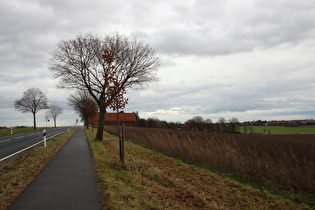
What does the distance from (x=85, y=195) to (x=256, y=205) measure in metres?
4.20

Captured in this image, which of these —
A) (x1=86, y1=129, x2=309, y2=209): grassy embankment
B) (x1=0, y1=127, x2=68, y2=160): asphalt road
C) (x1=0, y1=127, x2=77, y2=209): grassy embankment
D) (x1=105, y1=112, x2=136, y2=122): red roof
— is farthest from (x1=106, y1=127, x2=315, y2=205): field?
(x1=105, y1=112, x2=136, y2=122): red roof

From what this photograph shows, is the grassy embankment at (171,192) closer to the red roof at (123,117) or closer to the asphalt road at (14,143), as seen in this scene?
the asphalt road at (14,143)

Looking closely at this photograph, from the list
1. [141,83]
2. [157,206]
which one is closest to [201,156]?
[157,206]

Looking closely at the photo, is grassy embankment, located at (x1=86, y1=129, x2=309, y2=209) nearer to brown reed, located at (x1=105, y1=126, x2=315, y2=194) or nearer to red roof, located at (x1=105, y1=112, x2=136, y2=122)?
brown reed, located at (x1=105, y1=126, x2=315, y2=194)

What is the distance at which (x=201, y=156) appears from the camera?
10867 mm

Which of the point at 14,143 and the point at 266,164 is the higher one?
the point at 14,143

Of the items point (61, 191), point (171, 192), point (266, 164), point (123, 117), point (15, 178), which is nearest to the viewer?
point (61, 191)

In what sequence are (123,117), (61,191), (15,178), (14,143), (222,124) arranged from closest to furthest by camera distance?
(61,191), (15,178), (14,143), (222,124), (123,117)

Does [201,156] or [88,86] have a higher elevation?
[88,86]

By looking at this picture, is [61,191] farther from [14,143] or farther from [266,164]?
[14,143]

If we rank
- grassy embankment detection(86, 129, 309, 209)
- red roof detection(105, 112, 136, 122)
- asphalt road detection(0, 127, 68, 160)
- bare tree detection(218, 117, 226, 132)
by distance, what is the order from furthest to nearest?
red roof detection(105, 112, 136, 122)
bare tree detection(218, 117, 226, 132)
asphalt road detection(0, 127, 68, 160)
grassy embankment detection(86, 129, 309, 209)

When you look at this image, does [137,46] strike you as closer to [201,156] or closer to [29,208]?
[201,156]

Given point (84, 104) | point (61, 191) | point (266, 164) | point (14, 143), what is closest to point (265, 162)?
point (266, 164)

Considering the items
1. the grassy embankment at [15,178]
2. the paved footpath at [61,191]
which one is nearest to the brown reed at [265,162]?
the paved footpath at [61,191]
